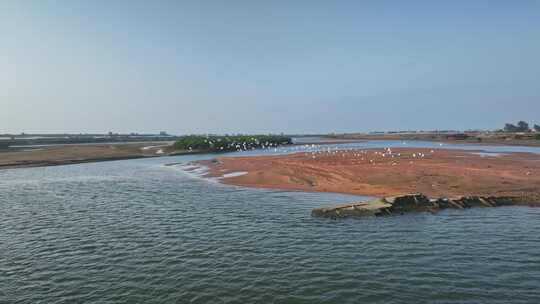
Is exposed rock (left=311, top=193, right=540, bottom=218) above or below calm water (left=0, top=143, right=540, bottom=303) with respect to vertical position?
above

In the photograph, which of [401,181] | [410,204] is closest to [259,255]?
[410,204]

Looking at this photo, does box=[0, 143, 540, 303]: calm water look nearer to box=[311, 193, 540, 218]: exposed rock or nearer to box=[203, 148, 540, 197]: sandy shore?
box=[311, 193, 540, 218]: exposed rock

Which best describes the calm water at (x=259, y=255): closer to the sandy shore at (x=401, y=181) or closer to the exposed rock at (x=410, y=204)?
the exposed rock at (x=410, y=204)

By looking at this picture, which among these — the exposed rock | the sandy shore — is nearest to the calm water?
the exposed rock

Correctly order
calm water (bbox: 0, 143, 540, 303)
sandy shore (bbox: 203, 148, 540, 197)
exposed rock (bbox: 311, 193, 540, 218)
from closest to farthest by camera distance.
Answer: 1. calm water (bbox: 0, 143, 540, 303)
2. exposed rock (bbox: 311, 193, 540, 218)
3. sandy shore (bbox: 203, 148, 540, 197)

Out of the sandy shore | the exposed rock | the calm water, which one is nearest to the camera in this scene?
the calm water

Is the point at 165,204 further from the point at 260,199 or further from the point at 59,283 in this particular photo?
the point at 59,283

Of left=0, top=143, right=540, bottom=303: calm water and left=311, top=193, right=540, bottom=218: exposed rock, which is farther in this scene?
left=311, top=193, right=540, bottom=218: exposed rock

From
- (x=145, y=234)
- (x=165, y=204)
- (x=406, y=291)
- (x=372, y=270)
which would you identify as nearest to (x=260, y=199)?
(x=165, y=204)
